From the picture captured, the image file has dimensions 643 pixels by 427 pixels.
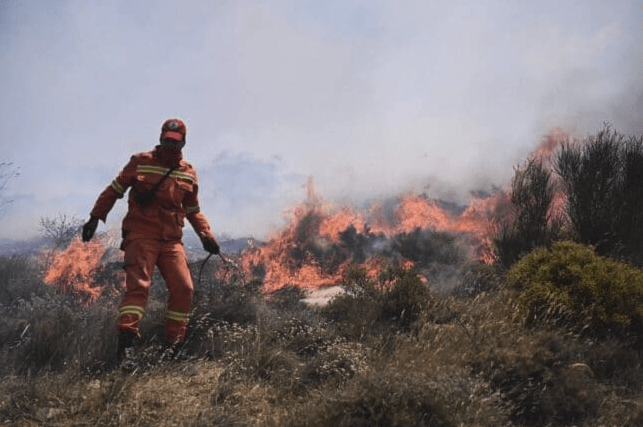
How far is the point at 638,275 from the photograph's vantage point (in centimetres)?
545

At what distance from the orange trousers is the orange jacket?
0.12 m

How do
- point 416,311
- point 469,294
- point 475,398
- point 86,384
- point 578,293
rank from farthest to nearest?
point 469,294, point 416,311, point 578,293, point 86,384, point 475,398

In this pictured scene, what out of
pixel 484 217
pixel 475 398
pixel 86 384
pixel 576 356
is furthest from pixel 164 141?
pixel 484 217

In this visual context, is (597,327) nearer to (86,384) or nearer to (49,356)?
(86,384)

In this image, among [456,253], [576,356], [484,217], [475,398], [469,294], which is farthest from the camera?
[484,217]

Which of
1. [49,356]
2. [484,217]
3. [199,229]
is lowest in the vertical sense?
[49,356]

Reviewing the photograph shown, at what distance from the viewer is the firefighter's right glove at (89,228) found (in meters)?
4.25

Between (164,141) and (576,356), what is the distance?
4704 millimetres

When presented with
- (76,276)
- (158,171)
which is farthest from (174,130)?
(76,276)

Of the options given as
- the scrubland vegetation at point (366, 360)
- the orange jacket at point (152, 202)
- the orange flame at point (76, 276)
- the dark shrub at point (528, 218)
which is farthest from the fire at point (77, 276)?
the dark shrub at point (528, 218)

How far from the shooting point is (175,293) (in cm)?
415

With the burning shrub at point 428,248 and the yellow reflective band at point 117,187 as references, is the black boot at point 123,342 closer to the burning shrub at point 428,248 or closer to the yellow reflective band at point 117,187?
the yellow reflective band at point 117,187

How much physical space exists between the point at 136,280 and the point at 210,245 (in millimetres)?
1020

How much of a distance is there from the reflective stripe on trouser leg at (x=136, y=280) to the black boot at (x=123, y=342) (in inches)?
1.6
